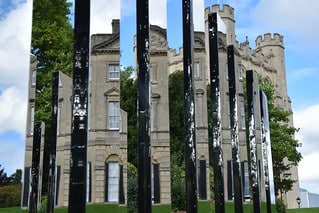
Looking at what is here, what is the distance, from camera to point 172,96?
26766mm

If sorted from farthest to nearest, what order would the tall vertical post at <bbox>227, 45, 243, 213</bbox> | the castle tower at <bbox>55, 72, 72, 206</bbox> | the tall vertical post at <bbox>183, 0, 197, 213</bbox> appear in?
1. the tall vertical post at <bbox>227, 45, 243, 213</bbox>
2. the tall vertical post at <bbox>183, 0, 197, 213</bbox>
3. the castle tower at <bbox>55, 72, 72, 206</bbox>

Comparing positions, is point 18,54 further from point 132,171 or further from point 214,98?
point 132,171

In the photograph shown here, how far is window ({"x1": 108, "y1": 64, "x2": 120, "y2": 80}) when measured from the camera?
230 inches

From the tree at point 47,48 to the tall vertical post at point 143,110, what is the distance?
30.0 feet

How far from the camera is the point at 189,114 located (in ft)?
23.1

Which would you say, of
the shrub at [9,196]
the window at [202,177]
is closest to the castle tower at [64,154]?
the shrub at [9,196]

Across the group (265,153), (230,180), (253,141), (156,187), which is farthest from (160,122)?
(265,153)

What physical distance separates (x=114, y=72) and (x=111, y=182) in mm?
1306

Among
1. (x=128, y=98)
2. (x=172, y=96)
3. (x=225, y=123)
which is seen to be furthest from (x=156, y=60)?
(x=172, y=96)

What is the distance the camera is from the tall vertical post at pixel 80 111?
503 cm

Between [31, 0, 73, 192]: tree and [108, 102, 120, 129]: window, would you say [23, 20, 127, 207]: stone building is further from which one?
[31, 0, 73, 192]: tree

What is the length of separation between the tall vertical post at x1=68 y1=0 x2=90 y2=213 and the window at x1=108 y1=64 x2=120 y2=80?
569mm

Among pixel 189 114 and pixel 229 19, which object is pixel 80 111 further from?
pixel 229 19

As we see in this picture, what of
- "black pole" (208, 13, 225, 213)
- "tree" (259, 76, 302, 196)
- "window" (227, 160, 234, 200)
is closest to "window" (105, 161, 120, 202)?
"black pole" (208, 13, 225, 213)
